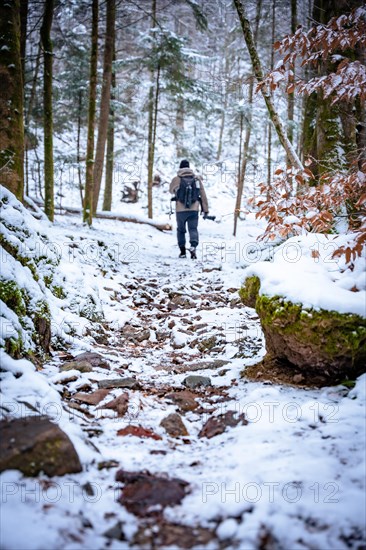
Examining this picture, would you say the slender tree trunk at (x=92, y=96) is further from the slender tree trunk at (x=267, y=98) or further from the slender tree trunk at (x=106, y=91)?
the slender tree trunk at (x=267, y=98)

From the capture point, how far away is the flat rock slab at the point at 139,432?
2.41m

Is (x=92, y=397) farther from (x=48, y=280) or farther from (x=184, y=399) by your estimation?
(x=48, y=280)

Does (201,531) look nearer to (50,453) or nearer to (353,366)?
(50,453)

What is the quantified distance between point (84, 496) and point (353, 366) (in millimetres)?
2191

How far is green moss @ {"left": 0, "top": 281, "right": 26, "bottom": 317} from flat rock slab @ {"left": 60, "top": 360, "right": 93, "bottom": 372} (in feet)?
2.20

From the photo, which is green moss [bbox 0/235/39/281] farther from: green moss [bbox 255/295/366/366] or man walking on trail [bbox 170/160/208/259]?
man walking on trail [bbox 170/160/208/259]

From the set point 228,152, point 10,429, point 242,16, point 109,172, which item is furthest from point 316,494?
point 228,152

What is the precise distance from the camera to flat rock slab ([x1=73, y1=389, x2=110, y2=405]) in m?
2.77

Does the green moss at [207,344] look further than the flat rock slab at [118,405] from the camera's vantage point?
Yes

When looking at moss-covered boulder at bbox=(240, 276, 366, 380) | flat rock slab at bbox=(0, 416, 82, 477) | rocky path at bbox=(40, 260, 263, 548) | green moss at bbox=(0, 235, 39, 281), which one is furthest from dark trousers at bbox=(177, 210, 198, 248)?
flat rock slab at bbox=(0, 416, 82, 477)

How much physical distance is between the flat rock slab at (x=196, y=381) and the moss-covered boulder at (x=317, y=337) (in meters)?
0.77

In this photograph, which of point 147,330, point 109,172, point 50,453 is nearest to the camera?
point 50,453

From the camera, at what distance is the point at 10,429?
1.98 m

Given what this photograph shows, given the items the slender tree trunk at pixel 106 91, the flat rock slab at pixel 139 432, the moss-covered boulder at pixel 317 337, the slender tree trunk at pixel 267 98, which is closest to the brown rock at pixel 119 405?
the flat rock slab at pixel 139 432
